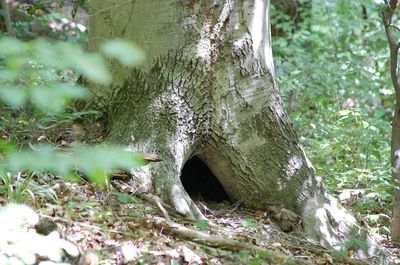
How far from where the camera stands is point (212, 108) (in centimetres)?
421

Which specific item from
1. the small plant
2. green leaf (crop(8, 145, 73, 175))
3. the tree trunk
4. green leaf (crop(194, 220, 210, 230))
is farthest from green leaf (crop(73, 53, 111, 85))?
the tree trunk

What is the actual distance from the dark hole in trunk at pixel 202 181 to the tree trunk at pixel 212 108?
34 centimetres

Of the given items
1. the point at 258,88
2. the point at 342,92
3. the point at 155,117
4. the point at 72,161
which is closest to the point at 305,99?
the point at 342,92

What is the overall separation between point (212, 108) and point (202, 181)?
0.98 m

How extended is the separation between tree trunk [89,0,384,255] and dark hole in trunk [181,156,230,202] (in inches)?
13.5

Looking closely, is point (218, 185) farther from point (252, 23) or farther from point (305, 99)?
point (305, 99)

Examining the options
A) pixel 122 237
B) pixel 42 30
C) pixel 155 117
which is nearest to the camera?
pixel 122 237

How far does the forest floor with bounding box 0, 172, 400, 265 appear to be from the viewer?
2988 mm

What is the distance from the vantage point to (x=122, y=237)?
314cm

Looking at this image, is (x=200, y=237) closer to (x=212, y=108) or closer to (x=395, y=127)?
(x=212, y=108)

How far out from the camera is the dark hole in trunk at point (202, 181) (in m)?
4.88

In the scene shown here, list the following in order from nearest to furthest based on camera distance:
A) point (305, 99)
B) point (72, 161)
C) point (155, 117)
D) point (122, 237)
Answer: point (72, 161) < point (122, 237) < point (155, 117) < point (305, 99)

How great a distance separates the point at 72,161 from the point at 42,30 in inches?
331

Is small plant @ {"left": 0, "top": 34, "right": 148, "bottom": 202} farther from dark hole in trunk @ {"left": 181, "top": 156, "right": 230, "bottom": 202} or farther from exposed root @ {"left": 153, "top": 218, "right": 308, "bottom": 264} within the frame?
dark hole in trunk @ {"left": 181, "top": 156, "right": 230, "bottom": 202}
